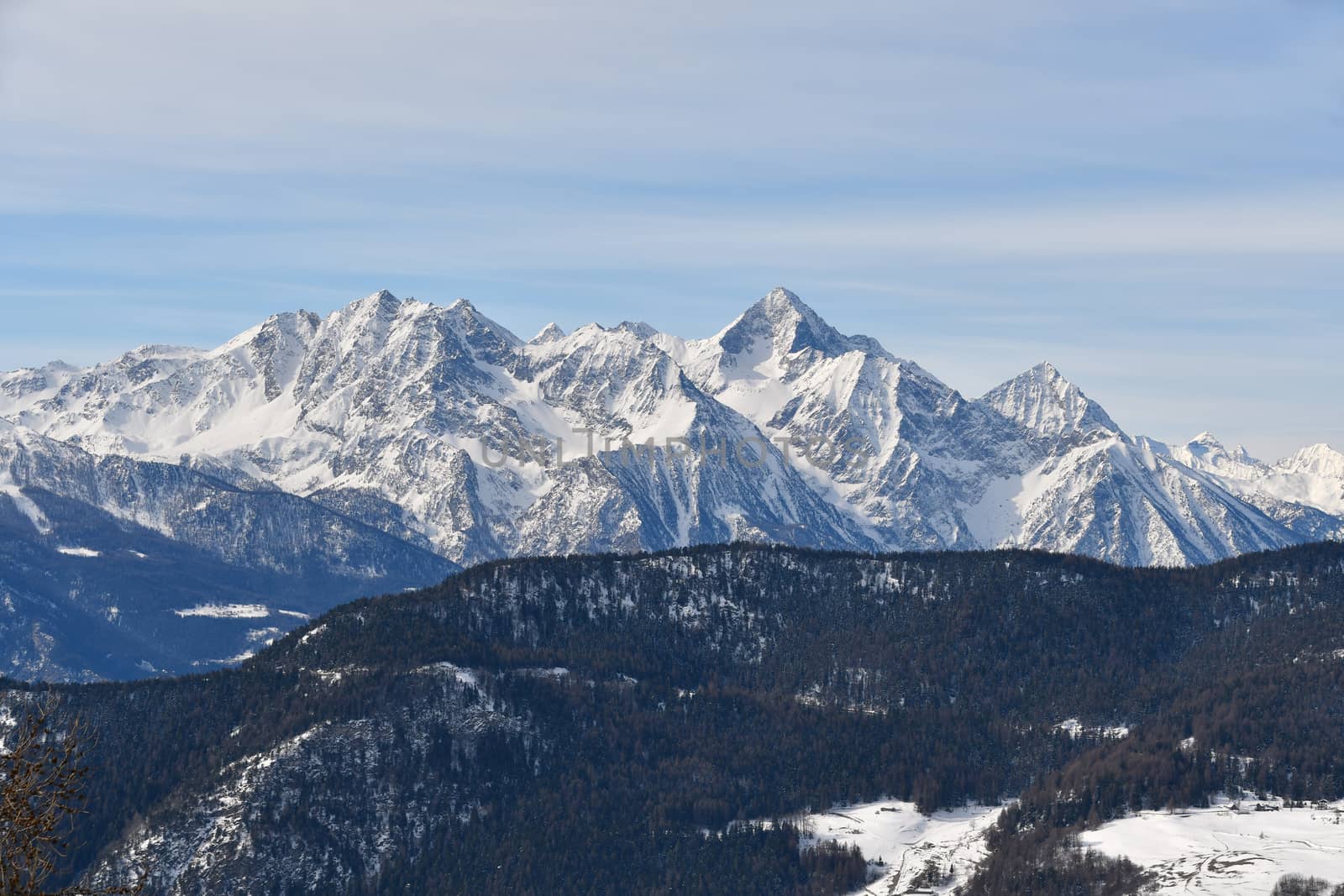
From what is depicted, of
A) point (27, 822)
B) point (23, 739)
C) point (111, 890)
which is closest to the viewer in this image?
point (23, 739)

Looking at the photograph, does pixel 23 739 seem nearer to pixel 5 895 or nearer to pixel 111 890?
pixel 5 895

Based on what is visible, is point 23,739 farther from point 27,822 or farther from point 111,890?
point 111,890

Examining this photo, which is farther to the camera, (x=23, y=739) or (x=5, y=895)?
(x=5, y=895)

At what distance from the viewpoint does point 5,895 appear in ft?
218

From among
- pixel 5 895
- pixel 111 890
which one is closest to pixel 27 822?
pixel 5 895

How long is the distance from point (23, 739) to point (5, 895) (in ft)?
28.9

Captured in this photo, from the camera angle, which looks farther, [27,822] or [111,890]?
[111,890]

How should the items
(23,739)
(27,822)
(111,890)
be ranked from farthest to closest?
(111,890), (27,822), (23,739)

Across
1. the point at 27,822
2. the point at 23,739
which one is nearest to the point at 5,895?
the point at 27,822

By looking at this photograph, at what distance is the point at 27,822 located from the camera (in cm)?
6569

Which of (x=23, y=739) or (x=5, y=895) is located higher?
(x=23, y=739)

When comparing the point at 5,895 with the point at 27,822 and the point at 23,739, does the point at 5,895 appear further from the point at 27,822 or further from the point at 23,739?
the point at 23,739

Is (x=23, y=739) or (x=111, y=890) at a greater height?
(x=23, y=739)

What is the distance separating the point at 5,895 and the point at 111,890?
39.1ft
